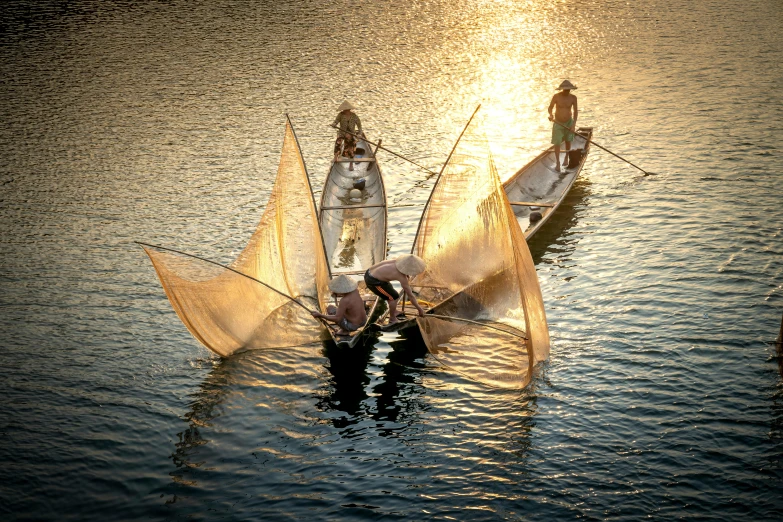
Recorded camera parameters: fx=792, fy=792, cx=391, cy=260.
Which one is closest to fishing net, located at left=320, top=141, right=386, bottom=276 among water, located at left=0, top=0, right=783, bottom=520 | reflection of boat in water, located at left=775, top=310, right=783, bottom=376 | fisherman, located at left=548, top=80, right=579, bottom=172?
water, located at left=0, top=0, right=783, bottom=520

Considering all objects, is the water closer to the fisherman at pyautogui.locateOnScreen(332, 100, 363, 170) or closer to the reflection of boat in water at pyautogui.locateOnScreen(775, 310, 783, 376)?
the reflection of boat in water at pyautogui.locateOnScreen(775, 310, 783, 376)

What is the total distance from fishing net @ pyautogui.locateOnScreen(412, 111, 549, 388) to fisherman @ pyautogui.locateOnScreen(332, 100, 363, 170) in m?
5.23

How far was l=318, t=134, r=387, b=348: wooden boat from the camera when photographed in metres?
14.4

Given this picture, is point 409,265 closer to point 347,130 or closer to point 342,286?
point 342,286

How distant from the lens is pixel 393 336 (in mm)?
13680

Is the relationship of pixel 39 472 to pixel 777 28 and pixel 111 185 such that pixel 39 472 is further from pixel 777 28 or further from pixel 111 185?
pixel 777 28

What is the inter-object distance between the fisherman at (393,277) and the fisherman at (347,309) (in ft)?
2.36

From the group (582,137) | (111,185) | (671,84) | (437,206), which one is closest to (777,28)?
(671,84)

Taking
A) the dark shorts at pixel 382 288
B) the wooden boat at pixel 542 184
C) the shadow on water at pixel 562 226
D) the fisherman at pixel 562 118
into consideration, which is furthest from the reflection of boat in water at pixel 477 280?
the fisherman at pixel 562 118

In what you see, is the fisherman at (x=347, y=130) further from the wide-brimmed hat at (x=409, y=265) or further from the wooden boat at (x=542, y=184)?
the wide-brimmed hat at (x=409, y=265)

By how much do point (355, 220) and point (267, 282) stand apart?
11.9 feet

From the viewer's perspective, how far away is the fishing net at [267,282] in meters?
11.8

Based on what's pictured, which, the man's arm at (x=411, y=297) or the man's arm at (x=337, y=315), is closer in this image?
the man's arm at (x=337, y=315)

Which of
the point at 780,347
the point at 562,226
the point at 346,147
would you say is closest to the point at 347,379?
the point at 780,347
